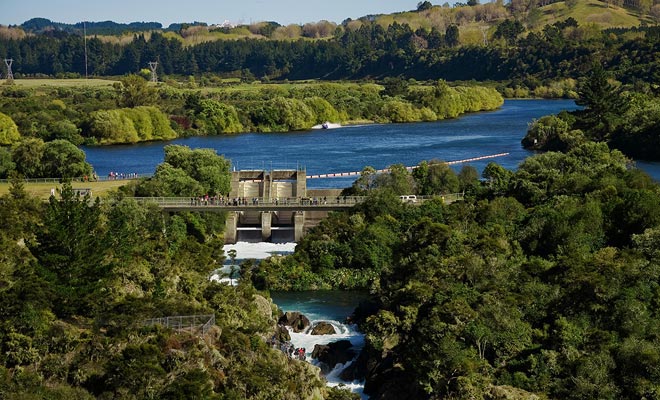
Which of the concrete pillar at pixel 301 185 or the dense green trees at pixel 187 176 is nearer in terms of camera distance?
the dense green trees at pixel 187 176

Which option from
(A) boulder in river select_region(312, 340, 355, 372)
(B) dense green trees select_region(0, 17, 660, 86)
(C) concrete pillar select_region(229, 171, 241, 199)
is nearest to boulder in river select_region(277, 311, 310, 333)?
(A) boulder in river select_region(312, 340, 355, 372)

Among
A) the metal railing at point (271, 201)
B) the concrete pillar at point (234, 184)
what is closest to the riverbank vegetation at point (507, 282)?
the metal railing at point (271, 201)

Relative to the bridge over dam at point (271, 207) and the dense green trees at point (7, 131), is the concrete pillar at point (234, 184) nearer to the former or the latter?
the bridge over dam at point (271, 207)

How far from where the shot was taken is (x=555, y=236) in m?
47.4

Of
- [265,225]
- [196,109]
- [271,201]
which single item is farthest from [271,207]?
[196,109]

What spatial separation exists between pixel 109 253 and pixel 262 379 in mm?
10930

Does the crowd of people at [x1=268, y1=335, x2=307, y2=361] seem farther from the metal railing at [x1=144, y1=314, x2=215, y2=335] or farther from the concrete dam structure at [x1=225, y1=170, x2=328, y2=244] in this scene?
the concrete dam structure at [x1=225, y1=170, x2=328, y2=244]

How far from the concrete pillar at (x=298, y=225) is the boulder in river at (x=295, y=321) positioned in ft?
51.6

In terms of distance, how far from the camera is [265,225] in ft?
201

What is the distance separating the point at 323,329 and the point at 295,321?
48.5 inches

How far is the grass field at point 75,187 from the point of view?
63219 millimetres

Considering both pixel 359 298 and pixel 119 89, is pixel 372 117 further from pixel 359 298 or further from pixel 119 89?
pixel 359 298

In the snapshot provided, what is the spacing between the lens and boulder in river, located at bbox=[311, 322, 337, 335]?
43.2m

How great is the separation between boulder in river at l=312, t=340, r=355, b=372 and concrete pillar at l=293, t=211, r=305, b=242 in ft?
63.4
